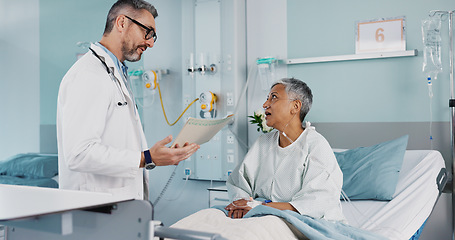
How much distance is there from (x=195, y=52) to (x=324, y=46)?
100cm

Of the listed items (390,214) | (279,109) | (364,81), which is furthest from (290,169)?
(364,81)

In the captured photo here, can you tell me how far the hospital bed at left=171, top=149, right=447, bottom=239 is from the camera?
1.60 metres

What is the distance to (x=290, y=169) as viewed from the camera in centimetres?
207

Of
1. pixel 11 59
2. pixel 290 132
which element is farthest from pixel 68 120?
pixel 11 59

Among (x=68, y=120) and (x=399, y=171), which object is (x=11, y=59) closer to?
(x=68, y=120)

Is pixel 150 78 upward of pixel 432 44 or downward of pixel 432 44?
downward

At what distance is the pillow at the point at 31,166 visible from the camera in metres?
3.54

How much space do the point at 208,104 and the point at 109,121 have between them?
1730 mm

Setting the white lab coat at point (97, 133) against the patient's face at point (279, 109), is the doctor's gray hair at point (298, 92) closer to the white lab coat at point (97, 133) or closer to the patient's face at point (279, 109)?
the patient's face at point (279, 109)

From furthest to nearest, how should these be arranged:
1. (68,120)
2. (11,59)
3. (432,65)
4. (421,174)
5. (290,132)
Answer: (11,59)
(432,65)
(421,174)
(290,132)
(68,120)

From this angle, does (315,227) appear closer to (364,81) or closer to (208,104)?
(364,81)

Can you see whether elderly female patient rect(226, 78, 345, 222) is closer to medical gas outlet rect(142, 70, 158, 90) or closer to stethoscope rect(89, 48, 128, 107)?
stethoscope rect(89, 48, 128, 107)

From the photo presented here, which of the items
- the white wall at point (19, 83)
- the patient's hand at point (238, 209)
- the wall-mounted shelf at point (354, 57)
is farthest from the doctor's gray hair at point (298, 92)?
the white wall at point (19, 83)

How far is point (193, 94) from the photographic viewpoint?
11.3ft
